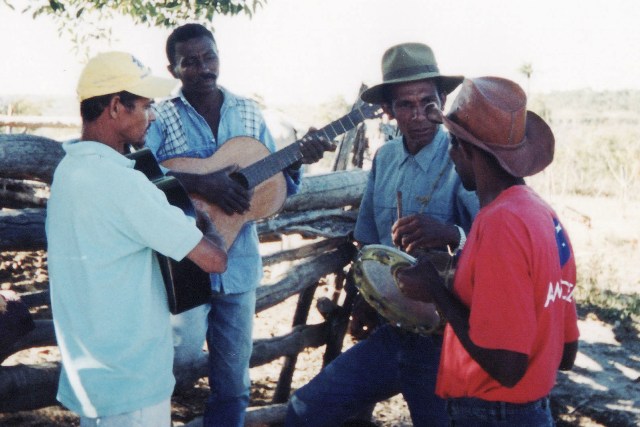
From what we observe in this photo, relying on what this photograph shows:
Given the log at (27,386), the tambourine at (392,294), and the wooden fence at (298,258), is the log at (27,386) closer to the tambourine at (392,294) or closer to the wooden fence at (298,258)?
the wooden fence at (298,258)

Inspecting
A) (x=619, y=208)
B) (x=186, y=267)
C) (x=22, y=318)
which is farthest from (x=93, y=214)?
(x=619, y=208)

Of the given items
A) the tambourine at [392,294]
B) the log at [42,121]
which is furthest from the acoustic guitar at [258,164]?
the log at [42,121]

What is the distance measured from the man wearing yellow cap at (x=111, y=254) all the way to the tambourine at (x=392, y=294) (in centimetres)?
80

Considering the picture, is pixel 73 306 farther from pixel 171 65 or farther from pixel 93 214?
pixel 171 65

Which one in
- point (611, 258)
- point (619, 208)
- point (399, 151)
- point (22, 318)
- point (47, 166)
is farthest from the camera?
point (619, 208)

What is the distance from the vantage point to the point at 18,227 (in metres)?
3.42

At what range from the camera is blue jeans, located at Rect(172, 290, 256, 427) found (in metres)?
3.56

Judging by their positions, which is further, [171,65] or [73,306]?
[171,65]

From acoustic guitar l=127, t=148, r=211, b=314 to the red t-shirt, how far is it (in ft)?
3.32

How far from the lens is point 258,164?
3.73 m

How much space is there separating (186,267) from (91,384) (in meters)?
0.54

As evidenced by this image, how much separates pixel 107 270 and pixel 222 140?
62.2 inches

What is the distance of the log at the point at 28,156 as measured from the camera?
3.12 metres

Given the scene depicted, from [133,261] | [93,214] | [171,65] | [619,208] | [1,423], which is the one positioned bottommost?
[619,208]
